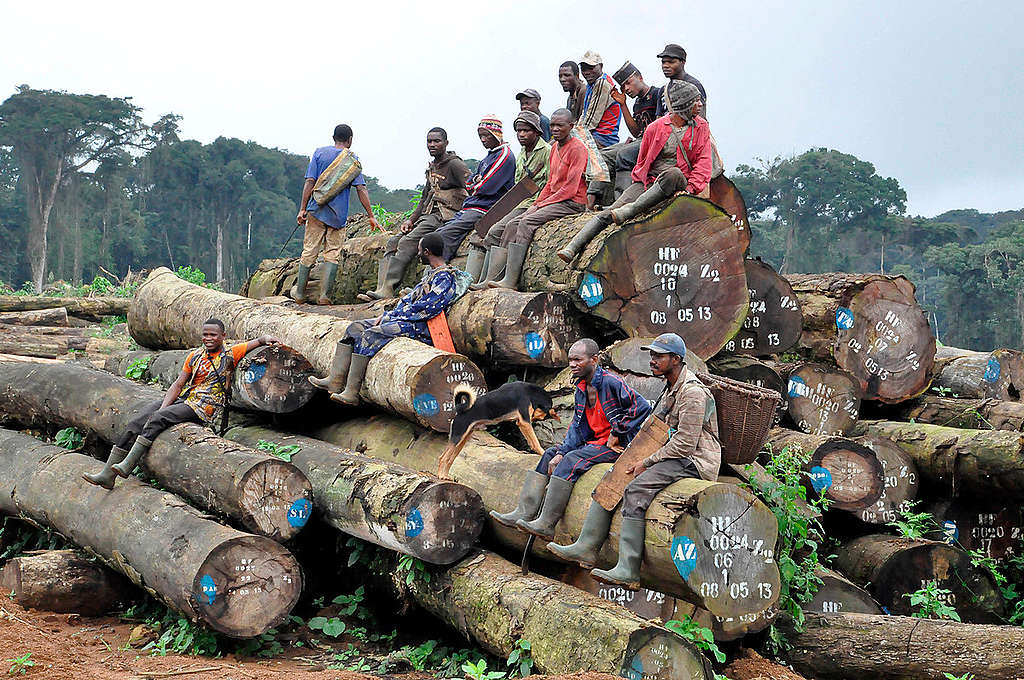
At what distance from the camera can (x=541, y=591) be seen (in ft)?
20.2

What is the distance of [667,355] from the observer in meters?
5.99

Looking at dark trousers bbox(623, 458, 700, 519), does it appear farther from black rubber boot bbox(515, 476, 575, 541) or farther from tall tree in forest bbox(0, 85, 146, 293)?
tall tree in forest bbox(0, 85, 146, 293)

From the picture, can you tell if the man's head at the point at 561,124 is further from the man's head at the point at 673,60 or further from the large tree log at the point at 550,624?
the large tree log at the point at 550,624

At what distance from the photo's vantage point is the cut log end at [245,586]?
652 centimetres

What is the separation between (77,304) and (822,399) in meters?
16.8

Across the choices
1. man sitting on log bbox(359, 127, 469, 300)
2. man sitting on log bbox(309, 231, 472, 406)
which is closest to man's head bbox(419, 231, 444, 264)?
man sitting on log bbox(309, 231, 472, 406)

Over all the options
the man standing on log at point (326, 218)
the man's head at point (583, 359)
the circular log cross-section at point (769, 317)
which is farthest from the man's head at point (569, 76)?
the man's head at point (583, 359)

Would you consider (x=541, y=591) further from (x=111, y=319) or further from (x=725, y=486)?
(x=111, y=319)

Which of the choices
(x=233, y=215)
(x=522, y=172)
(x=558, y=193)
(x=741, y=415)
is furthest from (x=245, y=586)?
(x=233, y=215)

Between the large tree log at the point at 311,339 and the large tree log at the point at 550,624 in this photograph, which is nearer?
the large tree log at the point at 550,624

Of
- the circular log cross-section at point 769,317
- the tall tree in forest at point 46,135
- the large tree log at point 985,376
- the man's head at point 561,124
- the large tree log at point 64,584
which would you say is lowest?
the large tree log at point 64,584

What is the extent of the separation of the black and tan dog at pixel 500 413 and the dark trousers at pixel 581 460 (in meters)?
1.06

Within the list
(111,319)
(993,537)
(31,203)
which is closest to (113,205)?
(31,203)

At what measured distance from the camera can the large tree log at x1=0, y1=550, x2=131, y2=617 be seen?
7785 mm
